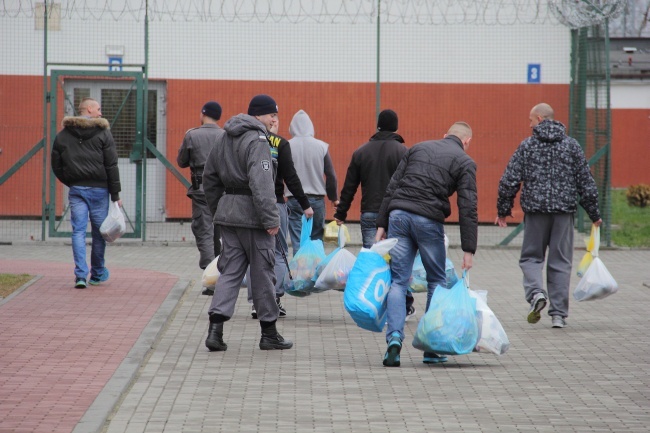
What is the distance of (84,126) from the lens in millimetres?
11680

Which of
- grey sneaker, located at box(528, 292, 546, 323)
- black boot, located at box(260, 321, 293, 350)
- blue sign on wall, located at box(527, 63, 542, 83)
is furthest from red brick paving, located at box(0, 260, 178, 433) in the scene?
blue sign on wall, located at box(527, 63, 542, 83)

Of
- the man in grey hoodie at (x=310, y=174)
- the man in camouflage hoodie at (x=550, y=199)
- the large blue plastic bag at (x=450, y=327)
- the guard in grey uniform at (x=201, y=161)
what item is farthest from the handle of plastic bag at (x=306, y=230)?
the large blue plastic bag at (x=450, y=327)

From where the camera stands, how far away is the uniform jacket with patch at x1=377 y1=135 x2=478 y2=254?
8.13m

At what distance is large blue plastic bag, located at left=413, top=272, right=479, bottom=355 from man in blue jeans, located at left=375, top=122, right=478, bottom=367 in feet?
0.78

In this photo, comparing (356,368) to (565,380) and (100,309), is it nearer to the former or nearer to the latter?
(565,380)

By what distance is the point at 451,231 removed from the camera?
1916 cm

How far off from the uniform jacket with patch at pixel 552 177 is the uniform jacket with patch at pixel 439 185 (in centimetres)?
161

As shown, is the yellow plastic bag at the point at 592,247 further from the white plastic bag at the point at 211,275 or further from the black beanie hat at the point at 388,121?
the white plastic bag at the point at 211,275

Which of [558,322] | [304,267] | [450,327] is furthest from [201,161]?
[450,327]

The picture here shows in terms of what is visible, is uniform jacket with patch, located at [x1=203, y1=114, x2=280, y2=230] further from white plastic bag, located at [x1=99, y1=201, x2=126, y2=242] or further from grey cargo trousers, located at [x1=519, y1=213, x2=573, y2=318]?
white plastic bag, located at [x1=99, y1=201, x2=126, y2=242]

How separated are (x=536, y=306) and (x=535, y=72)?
1047 centimetres

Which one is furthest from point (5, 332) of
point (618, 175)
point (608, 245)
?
point (618, 175)

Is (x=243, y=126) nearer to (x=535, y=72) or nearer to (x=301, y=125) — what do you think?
(x=301, y=125)

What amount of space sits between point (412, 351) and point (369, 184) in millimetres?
2098
